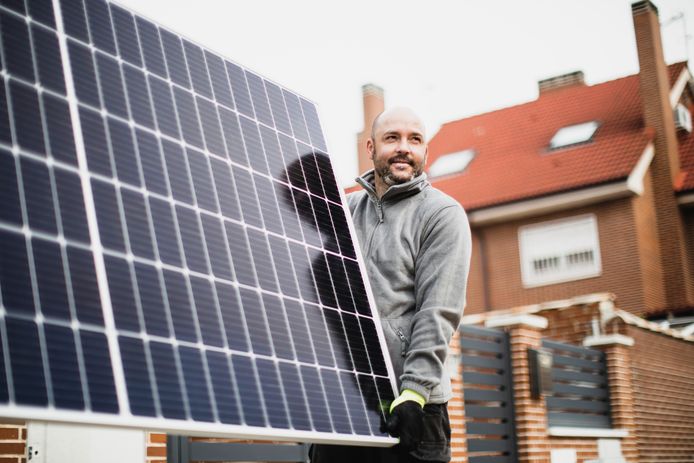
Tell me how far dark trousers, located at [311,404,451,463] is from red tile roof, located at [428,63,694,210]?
20.9 metres

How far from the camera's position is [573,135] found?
2711cm

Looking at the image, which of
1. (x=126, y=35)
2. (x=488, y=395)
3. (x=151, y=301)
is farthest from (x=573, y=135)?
(x=151, y=301)

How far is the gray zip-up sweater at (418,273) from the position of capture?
3.52 m

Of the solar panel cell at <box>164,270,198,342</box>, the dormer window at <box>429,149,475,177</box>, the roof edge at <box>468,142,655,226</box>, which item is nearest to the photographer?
the solar panel cell at <box>164,270,198,342</box>

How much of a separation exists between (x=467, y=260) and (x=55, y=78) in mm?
1894

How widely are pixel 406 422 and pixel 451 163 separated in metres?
26.1

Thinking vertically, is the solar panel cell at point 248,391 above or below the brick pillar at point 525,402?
below

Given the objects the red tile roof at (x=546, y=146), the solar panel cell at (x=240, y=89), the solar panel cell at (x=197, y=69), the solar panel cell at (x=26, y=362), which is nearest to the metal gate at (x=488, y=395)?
the solar panel cell at (x=240, y=89)

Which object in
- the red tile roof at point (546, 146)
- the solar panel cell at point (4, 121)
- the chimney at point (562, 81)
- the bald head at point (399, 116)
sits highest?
the chimney at point (562, 81)

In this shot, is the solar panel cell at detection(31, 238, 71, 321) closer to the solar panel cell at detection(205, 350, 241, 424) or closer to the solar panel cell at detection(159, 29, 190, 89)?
the solar panel cell at detection(205, 350, 241, 424)

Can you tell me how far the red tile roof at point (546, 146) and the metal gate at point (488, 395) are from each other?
45.9 ft

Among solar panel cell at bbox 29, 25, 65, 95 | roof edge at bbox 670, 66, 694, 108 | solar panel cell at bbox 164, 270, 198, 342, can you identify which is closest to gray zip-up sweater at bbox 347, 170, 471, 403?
solar panel cell at bbox 164, 270, 198, 342

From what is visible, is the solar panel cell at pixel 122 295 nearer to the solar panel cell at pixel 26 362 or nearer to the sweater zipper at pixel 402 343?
the solar panel cell at pixel 26 362

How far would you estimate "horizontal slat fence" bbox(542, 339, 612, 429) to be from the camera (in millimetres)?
11961
